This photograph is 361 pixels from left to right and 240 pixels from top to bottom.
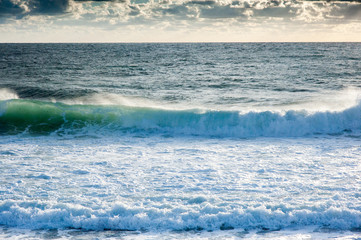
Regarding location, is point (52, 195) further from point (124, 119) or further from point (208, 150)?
point (124, 119)

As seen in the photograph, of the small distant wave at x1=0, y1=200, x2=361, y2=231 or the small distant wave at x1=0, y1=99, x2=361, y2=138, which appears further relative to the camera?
the small distant wave at x1=0, y1=99, x2=361, y2=138

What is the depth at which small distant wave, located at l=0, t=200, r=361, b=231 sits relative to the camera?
495 centimetres

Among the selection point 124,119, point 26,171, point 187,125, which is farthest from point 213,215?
point 124,119

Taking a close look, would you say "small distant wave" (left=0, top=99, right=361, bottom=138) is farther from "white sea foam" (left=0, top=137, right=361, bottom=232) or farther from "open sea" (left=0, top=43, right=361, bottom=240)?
"white sea foam" (left=0, top=137, right=361, bottom=232)

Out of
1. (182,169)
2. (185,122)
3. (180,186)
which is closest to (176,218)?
(180,186)

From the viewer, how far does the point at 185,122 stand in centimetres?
1209

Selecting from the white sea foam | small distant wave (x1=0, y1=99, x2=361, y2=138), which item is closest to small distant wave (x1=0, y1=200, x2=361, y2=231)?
the white sea foam

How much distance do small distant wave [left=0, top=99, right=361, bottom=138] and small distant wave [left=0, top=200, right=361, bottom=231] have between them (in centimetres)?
601

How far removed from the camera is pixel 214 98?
16.9 meters

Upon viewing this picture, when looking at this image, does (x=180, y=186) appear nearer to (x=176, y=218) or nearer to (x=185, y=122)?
(x=176, y=218)

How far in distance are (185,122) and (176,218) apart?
7182 millimetres

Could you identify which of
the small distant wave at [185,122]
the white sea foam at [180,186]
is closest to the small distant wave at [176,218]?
the white sea foam at [180,186]

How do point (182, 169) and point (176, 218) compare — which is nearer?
point (176, 218)

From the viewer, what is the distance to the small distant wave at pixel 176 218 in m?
4.95
